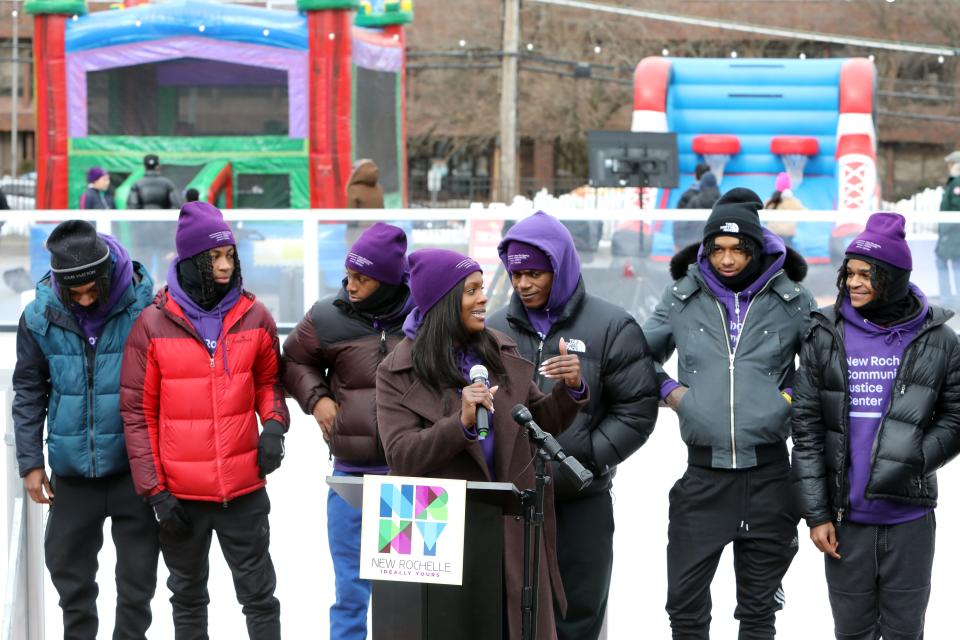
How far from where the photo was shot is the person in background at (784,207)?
7.98 m

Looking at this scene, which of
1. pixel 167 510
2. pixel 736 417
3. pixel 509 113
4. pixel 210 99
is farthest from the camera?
pixel 509 113

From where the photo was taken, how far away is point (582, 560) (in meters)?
4.16

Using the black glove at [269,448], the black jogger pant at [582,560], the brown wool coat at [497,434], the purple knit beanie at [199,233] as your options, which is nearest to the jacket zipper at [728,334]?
the black jogger pant at [582,560]

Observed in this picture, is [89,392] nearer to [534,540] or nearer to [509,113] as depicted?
[534,540]

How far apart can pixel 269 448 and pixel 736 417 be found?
4.74 feet

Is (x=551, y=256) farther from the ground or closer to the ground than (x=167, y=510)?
farther from the ground

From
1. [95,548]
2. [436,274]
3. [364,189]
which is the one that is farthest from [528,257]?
[364,189]

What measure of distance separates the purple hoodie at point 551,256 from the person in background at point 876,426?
0.72 m

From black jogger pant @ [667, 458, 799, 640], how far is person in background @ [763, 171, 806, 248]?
11.9ft

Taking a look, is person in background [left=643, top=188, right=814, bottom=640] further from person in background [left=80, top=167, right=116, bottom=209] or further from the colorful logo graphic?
person in background [left=80, top=167, right=116, bottom=209]

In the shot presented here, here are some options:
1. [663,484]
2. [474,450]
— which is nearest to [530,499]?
[474,450]

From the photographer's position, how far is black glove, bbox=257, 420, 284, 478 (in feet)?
14.4

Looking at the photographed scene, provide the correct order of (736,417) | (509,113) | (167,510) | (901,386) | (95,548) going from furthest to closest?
1. (509,113)
2. (95,548)
3. (167,510)
4. (736,417)
5. (901,386)

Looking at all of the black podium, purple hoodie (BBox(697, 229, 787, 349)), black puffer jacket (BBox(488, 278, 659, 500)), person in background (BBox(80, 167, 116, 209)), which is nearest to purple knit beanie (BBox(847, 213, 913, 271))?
purple hoodie (BBox(697, 229, 787, 349))
